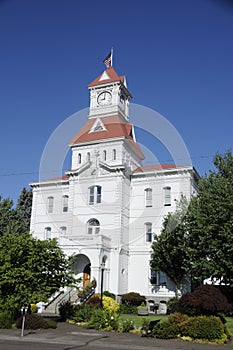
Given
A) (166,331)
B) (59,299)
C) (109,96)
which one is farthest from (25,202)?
(166,331)

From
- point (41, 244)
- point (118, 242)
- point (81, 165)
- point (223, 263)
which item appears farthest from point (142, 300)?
point (41, 244)

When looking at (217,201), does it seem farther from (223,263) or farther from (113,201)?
(113,201)

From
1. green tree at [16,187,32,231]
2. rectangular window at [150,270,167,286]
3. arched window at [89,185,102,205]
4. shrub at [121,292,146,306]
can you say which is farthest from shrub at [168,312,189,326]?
green tree at [16,187,32,231]

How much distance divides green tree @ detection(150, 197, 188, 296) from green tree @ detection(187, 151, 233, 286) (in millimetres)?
2491

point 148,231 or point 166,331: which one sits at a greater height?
point 148,231

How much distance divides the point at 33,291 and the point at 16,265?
6.05ft

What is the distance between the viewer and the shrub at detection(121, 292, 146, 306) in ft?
130

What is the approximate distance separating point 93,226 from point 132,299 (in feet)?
28.7

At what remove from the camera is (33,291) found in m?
23.8

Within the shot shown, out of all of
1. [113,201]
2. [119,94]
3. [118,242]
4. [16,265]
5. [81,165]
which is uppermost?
[119,94]

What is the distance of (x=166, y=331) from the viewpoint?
19078 mm

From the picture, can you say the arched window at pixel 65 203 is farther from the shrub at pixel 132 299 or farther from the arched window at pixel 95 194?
the shrub at pixel 132 299

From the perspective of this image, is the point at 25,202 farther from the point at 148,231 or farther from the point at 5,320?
the point at 5,320

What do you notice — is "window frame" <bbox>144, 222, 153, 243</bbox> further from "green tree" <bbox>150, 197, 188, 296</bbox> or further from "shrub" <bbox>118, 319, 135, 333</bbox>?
"shrub" <bbox>118, 319, 135, 333</bbox>
